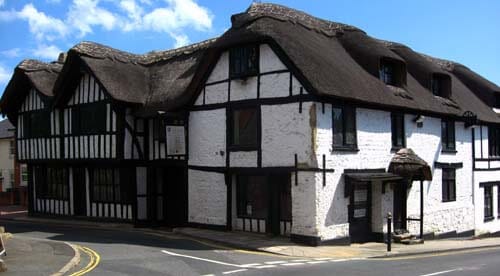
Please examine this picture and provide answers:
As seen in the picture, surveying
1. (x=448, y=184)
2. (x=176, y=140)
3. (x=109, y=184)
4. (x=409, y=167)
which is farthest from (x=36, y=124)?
(x=448, y=184)

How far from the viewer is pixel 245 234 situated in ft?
64.7

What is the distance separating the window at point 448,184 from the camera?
82.7 feet

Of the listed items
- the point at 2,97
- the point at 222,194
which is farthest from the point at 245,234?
the point at 2,97

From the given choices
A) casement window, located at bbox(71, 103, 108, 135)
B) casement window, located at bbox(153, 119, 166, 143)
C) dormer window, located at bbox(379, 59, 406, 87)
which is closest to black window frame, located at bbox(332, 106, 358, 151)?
dormer window, located at bbox(379, 59, 406, 87)

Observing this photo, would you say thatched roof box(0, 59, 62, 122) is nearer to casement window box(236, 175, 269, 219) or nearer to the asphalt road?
the asphalt road

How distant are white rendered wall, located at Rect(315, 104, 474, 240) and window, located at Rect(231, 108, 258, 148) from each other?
272 centimetres

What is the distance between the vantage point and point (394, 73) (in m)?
23.1

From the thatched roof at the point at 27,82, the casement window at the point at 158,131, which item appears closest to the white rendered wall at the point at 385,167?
the casement window at the point at 158,131

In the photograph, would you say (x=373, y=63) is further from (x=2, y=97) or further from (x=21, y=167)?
(x=21, y=167)

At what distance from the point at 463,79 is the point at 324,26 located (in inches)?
502

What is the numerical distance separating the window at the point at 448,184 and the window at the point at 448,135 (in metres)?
1.03

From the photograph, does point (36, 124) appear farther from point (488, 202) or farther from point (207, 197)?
point (488, 202)

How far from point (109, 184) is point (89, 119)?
3.11 metres

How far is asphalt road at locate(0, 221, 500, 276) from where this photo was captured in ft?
41.7
